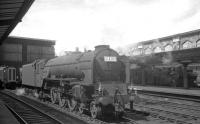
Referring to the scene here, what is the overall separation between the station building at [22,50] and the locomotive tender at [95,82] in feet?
95.9

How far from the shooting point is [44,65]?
718 inches

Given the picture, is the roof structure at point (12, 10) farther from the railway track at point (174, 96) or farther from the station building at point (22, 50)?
the station building at point (22, 50)

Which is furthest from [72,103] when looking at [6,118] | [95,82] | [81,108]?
[6,118]

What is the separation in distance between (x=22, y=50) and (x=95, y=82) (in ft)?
119

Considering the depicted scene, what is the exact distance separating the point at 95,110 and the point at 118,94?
4.22ft

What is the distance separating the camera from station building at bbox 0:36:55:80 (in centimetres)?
4353

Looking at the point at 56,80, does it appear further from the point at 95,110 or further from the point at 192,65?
the point at 192,65

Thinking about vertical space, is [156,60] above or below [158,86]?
above

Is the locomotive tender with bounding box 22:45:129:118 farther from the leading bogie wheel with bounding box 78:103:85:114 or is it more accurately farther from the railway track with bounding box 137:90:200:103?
the railway track with bounding box 137:90:200:103

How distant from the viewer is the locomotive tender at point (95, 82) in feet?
37.7

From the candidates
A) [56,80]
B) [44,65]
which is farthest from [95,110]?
[44,65]

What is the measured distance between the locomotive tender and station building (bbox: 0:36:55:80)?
2923cm

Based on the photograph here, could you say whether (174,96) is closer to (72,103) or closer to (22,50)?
(72,103)

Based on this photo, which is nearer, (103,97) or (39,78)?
(103,97)
